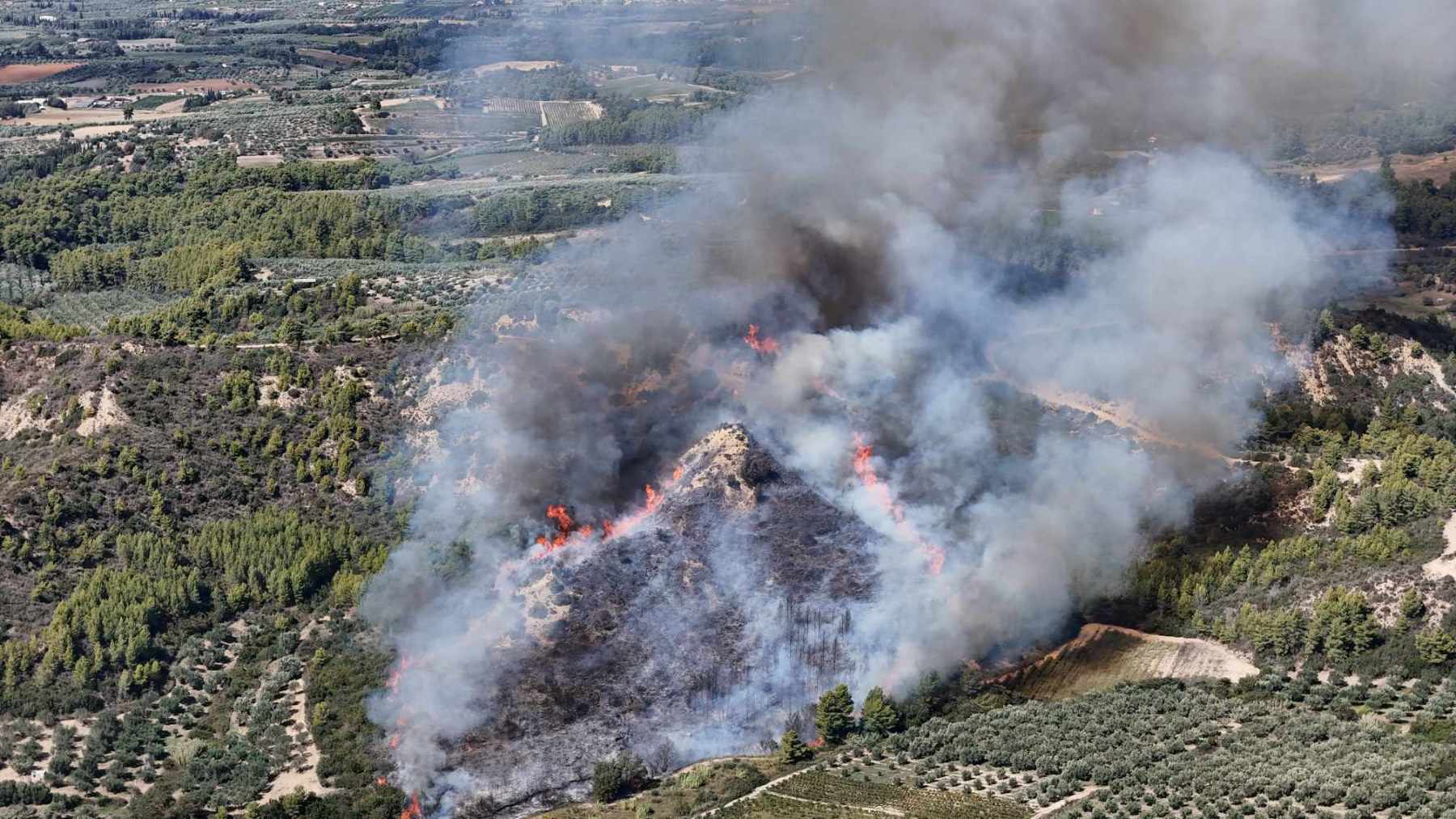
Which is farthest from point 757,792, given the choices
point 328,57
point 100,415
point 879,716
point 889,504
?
point 328,57

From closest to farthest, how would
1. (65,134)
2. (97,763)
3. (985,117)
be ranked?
(97,763)
(985,117)
(65,134)

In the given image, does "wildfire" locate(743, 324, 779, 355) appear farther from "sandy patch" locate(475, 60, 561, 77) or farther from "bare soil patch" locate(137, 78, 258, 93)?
"bare soil patch" locate(137, 78, 258, 93)

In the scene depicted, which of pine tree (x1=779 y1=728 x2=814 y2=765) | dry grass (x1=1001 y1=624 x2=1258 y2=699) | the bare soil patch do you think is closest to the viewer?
pine tree (x1=779 y1=728 x2=814 y2=765)

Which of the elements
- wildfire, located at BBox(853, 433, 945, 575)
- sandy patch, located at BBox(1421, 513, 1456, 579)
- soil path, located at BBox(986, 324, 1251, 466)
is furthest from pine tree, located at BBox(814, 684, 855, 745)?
soil path, located at BBox(986, 324, 1251, 466)

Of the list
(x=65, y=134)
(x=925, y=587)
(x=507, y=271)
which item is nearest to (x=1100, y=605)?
(x=925, y=587)

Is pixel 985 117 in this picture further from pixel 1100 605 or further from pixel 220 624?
pixel 220 624

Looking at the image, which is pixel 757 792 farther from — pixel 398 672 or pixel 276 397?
pixel 276 397
